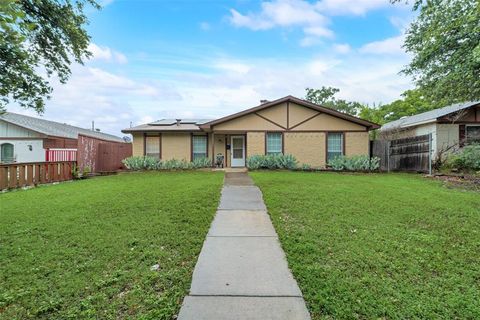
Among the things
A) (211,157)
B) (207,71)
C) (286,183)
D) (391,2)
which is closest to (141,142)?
(211,157)

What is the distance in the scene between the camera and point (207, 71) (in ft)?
59.1

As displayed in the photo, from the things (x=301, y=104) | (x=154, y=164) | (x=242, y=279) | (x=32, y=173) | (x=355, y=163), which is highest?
(x=301, y=104)

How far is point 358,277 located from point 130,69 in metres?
17.5

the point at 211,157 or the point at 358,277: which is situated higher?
the point at 211,157

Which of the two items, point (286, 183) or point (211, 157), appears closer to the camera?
point (286, 183)

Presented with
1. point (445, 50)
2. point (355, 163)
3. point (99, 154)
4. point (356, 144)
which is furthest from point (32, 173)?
point (445, 50)

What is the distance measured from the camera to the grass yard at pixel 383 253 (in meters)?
2.95

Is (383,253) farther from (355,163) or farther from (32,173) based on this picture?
(32,173)

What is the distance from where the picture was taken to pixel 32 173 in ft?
37.0

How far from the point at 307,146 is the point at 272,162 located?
8.07ft

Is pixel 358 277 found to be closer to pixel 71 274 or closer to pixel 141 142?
pixel 71 274

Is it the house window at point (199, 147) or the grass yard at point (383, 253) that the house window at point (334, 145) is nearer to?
the house window at point (199, 147)

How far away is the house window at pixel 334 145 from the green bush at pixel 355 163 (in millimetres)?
777

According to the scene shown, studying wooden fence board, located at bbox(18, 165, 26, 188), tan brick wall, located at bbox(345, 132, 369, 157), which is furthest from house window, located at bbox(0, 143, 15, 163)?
tan brick wall, located at bbox(345, 132, 369, 157)
